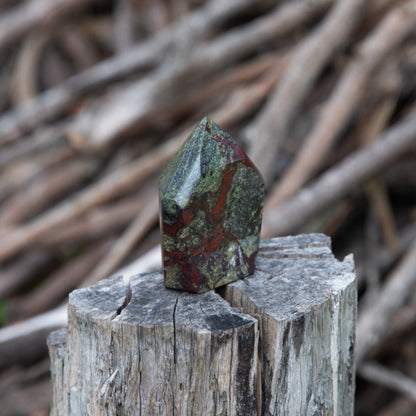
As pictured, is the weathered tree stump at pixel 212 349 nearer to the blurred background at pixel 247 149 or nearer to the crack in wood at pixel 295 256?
the crack in wood at pixel 295 256

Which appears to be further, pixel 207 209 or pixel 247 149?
pixel 247 149

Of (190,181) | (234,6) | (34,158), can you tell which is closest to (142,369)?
(190,181)

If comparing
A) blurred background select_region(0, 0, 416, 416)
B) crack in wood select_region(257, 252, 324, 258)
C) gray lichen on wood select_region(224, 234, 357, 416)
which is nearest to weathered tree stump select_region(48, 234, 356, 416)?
gray lichen on wood select_region(224, 234, 357, 416)

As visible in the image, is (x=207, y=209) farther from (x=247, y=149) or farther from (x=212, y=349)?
(x=247, y=149)

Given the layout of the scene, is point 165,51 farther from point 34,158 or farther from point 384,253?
point 384,253

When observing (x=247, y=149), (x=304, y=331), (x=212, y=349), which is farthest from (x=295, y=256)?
(x=247, y=149)

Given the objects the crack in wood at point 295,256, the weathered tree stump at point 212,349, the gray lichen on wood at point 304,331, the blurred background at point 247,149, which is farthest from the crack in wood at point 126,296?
the blurred background at point 247,149

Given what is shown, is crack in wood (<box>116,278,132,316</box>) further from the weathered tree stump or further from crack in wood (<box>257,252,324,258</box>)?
crack in wood (<box>257,252,324,258</box>)
